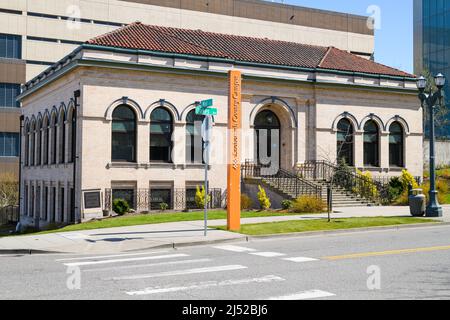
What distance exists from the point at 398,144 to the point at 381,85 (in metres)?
4.11

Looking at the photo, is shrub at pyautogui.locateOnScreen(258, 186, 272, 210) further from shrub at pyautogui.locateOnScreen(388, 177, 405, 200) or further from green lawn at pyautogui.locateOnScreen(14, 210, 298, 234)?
shrub at pyautogui.locateOnScreen(388, 177, 405, 200)

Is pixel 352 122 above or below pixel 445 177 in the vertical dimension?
above

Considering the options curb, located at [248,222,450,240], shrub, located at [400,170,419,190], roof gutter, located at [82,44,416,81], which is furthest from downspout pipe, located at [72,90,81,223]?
shrub, located at [400,170,419,190]

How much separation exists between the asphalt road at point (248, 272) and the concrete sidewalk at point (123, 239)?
707 millimetres

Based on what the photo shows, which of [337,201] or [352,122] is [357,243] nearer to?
[337,201]

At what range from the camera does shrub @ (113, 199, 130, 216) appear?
26562 mm

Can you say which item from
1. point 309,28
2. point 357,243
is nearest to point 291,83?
point 357,243

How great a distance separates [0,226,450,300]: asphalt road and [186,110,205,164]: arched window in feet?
45.0

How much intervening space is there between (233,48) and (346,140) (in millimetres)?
9065

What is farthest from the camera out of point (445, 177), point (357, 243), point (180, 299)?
point (445, 177)

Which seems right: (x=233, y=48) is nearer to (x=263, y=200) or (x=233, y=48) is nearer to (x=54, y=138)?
(x=263, y=200)

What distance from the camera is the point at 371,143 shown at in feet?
116
